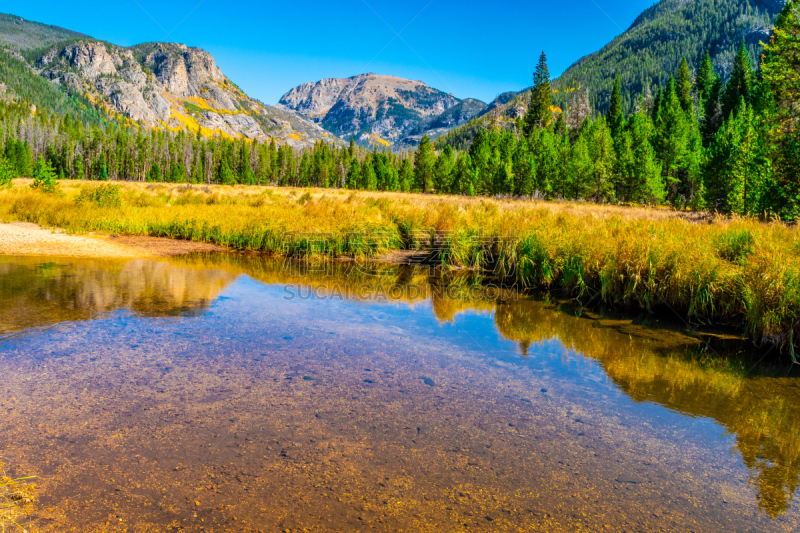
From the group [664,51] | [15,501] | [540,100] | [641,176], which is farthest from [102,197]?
[664,51]

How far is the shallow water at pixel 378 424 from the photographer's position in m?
2.78

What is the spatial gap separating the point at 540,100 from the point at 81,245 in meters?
62.0

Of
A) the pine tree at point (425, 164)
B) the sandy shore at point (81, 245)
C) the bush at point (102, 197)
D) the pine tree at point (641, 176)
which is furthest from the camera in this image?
the pine tree at point (425, 164)

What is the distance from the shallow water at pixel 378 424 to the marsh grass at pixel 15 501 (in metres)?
0.09

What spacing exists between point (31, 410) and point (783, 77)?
19.7 m

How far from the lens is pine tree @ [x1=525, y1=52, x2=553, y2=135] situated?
62625 mm

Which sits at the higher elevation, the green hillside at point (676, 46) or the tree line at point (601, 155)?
the green hillside at point (676, 46)

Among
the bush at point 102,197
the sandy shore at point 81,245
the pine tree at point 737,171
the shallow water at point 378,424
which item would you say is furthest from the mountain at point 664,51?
the shallow water at point 378,424

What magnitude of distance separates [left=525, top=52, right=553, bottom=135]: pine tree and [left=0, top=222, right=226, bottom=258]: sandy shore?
187 ft

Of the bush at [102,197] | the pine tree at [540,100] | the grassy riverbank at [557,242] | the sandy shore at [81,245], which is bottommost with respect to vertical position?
the sandy shore at [81,245]

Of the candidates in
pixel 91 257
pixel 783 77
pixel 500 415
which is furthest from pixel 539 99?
pixel 500 415

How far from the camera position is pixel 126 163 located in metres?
94.0

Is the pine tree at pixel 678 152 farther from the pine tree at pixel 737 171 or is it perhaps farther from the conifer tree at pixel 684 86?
the conifer tree at pixel 684 86

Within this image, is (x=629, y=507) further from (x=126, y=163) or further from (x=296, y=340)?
(x=126, y=163)
